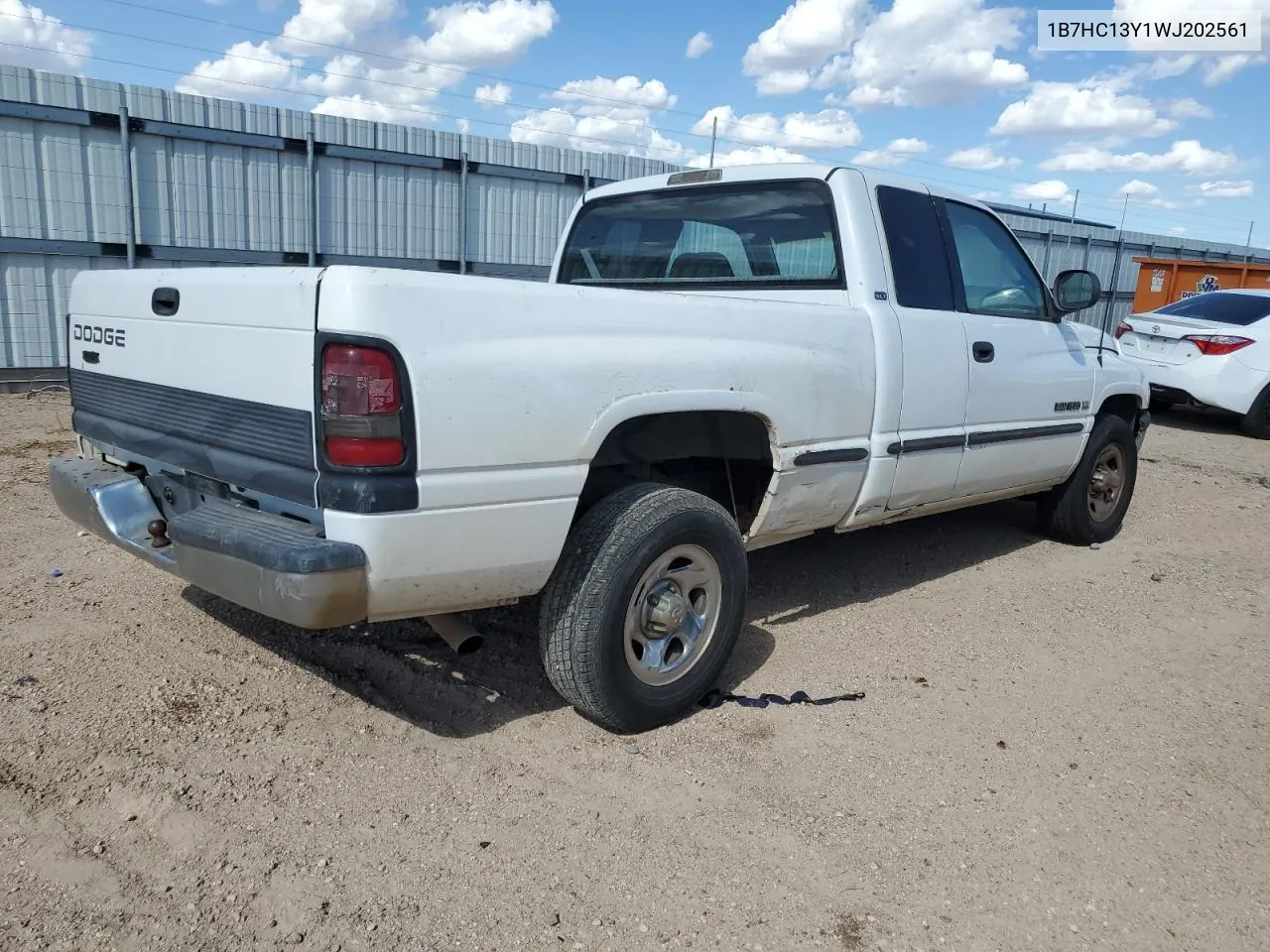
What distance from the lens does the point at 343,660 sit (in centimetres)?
368

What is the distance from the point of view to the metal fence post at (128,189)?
9.33 metres

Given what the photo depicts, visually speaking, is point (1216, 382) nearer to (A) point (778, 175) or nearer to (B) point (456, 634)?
(A) point (778, 175)

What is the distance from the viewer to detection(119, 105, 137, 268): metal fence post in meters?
9.33

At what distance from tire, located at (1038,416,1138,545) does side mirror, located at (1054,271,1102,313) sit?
0.97m

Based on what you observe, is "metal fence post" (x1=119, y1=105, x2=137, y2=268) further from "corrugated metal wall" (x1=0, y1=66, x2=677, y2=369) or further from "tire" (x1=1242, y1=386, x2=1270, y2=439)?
"tire" (x1=1242, y1=386, x2=1270, y2=439)

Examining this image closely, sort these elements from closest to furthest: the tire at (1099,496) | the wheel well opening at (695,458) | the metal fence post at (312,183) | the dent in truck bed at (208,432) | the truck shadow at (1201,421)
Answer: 1. the dent in truck bed at (208,432)
2. the wheel well opening at (695,458)
3. the tire at (1099,496)
4. the metal fence post at (312,183)
5. the truck shadow at (1201,421)

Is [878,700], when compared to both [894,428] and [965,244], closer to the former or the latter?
[894,428]

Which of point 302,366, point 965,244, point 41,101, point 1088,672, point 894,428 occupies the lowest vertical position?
point 1088,672

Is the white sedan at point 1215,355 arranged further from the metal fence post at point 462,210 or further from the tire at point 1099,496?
the metal fence post at point 462,210

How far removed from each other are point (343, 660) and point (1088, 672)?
9.73 ft

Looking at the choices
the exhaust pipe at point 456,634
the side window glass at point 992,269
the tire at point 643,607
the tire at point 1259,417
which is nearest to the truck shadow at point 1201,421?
the tire at point 1259,417

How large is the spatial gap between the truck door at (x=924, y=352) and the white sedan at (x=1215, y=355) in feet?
23.6

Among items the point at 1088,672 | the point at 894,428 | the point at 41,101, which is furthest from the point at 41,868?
the point at 41,101

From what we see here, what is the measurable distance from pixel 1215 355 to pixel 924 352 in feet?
26.3
